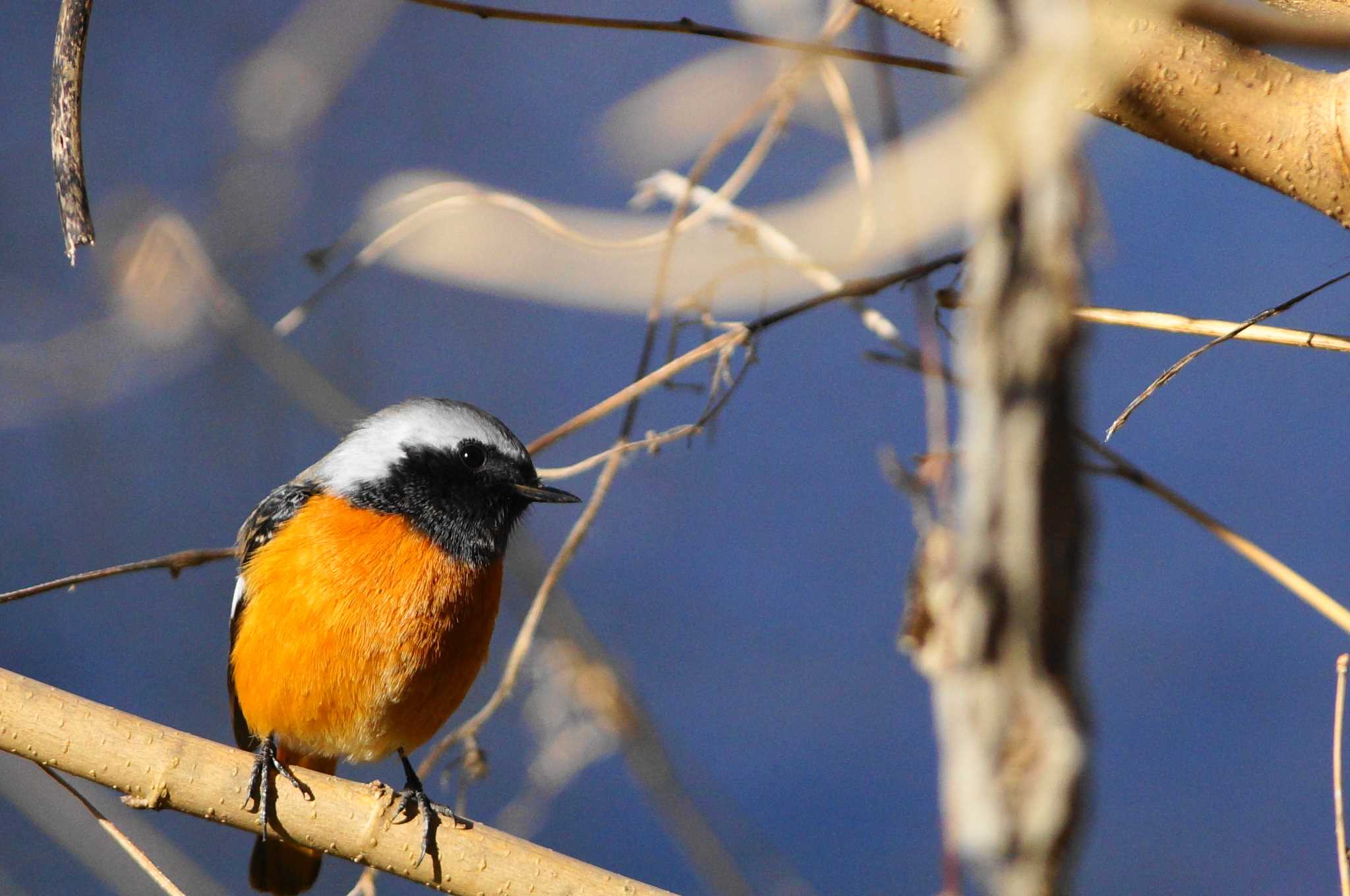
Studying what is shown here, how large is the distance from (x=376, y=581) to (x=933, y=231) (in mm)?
1410

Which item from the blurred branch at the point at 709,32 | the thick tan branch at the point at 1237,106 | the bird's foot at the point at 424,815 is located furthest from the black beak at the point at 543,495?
the thick tan branch at the point at 1237,106

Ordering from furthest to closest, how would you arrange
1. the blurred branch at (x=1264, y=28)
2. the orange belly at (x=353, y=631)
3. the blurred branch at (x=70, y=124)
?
the orange belly at (x=353, y=631)
the blurred branch at (x=70, y=124)
the blurred branch at (x=1264, y=28)

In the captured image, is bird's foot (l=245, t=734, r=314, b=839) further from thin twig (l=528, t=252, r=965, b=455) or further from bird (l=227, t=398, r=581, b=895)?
thin twig (l=528, t=252, r=965, b=455)

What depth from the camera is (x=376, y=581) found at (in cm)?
258

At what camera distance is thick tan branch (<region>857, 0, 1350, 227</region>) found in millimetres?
1373

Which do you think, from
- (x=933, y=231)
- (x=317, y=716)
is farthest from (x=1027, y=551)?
(x=317, y=716)

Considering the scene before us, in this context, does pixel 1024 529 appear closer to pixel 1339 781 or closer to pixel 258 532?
pixel 1339 781

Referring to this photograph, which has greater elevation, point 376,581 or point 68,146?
point 68,146

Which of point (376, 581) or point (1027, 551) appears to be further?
point (376, 581)

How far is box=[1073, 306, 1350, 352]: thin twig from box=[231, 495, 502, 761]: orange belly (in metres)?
1.60

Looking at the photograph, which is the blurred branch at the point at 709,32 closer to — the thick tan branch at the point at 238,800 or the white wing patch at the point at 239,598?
the thick tan branch at the point at 238,800

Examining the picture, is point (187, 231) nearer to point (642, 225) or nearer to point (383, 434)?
point (383, 434)

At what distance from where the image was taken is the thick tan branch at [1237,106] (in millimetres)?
1373

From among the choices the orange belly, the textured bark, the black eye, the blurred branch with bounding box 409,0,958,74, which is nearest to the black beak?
the black eye
